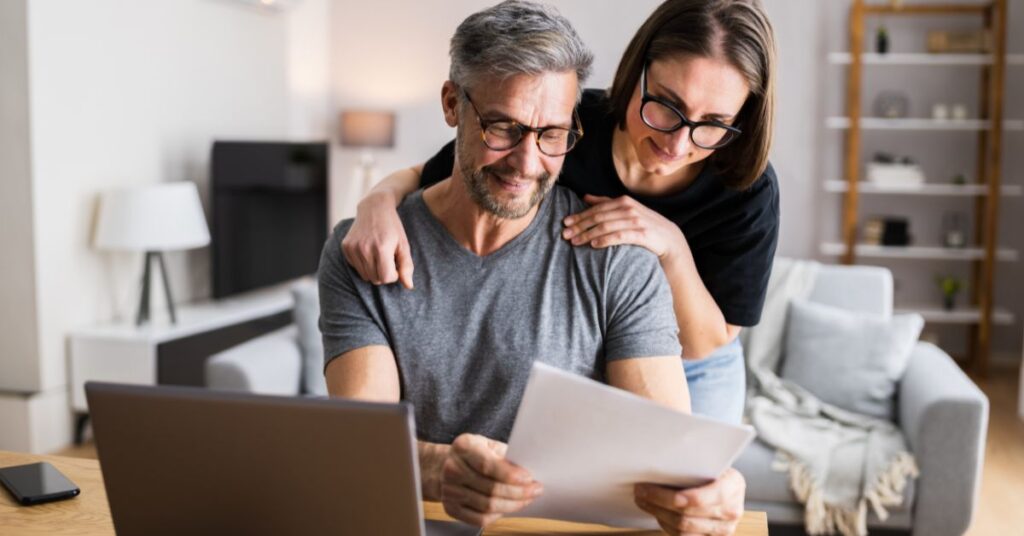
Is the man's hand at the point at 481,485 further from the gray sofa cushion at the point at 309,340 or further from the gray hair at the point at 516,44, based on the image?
the gray sofa cushion at the point at 309,340

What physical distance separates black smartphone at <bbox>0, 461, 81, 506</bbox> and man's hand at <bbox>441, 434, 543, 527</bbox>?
52 centimetres

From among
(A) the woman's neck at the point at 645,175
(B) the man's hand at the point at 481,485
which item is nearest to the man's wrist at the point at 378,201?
(A) the woman's neck at the point at 645,175

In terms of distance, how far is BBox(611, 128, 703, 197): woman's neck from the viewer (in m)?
1.57

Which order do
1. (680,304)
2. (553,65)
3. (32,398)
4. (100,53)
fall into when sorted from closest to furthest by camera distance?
(553,65)
(680,304)
(32,398)
(100,53)

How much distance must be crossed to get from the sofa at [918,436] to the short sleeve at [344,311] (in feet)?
3.72

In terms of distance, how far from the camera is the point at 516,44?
4.39 feet

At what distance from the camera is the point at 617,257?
4.73ft

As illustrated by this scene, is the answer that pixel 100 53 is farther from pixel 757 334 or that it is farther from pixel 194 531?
pixel 194 531

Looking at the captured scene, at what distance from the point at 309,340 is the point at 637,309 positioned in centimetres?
203

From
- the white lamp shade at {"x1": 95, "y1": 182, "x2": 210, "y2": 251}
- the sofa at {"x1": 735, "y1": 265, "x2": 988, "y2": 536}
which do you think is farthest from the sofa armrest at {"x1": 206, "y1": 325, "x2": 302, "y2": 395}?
the sofa at {"x1": 735, "y1": 265, "x2": 988, "y2": 536}

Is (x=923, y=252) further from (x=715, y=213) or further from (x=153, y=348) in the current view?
(x=715, y=213)

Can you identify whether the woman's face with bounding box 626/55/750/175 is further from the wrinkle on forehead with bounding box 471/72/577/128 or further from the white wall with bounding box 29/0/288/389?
the white wall with bounding box 29/0/288/389

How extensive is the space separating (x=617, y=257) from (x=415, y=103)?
4.66 m

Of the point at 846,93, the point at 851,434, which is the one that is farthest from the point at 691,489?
the point at 846,93
